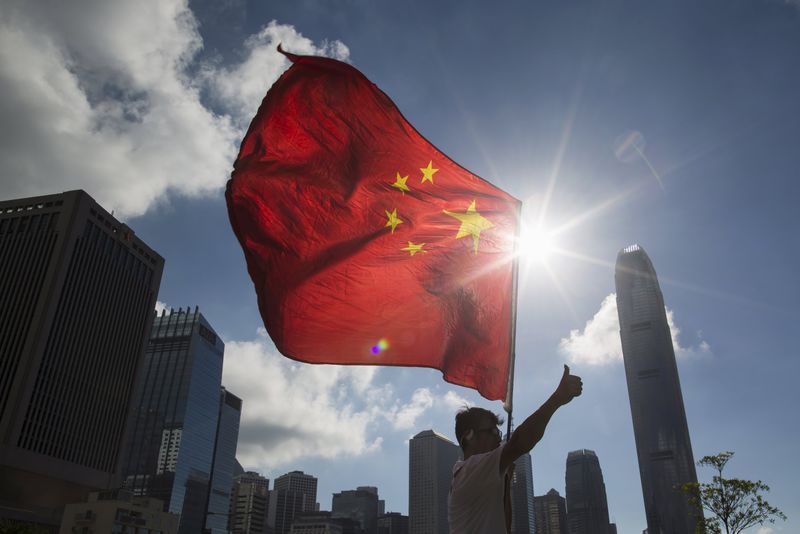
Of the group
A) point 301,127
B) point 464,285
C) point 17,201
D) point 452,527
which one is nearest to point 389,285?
point 464,285

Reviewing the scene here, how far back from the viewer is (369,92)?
6770 millimetres

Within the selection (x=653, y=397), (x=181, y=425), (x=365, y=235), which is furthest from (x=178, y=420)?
(x=365, y=235)

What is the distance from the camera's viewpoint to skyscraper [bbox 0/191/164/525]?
245 feet

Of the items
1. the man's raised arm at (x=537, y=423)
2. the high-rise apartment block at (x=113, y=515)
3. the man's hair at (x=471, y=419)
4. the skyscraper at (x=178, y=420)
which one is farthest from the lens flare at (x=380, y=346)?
the skyscraper at (x=178, y=420)

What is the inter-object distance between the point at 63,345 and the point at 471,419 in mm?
89760

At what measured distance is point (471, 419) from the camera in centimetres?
441

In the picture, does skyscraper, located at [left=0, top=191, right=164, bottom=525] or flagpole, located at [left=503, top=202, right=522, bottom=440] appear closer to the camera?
flagpole, located at [left=503, top=202, right=522, bottom=440]

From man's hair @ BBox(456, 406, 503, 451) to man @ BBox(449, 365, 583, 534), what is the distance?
1.24ft

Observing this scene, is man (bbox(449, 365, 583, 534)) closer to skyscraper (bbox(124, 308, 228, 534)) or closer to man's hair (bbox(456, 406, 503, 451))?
man's hair (bbox(456, 406, 503, 451))

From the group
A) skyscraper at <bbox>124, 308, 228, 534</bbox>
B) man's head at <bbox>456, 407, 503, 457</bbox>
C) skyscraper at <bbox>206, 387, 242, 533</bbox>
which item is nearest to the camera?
man's head at <bbox>456, 407, 503, 457</bbox>

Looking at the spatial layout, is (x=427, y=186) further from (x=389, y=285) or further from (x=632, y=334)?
(x=632, y=334)

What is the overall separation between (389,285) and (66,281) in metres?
88.3

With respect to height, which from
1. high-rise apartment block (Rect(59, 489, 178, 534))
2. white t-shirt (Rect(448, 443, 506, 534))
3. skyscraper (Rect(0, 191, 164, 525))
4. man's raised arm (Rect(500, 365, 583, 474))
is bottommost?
white t-shirt (Rect(448, 443, 506, 534))

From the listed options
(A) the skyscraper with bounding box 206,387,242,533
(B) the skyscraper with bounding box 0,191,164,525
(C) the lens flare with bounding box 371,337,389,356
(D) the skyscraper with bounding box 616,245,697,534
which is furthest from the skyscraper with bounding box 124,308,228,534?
(C) the lens flare with bounding box 371,337,389,356
